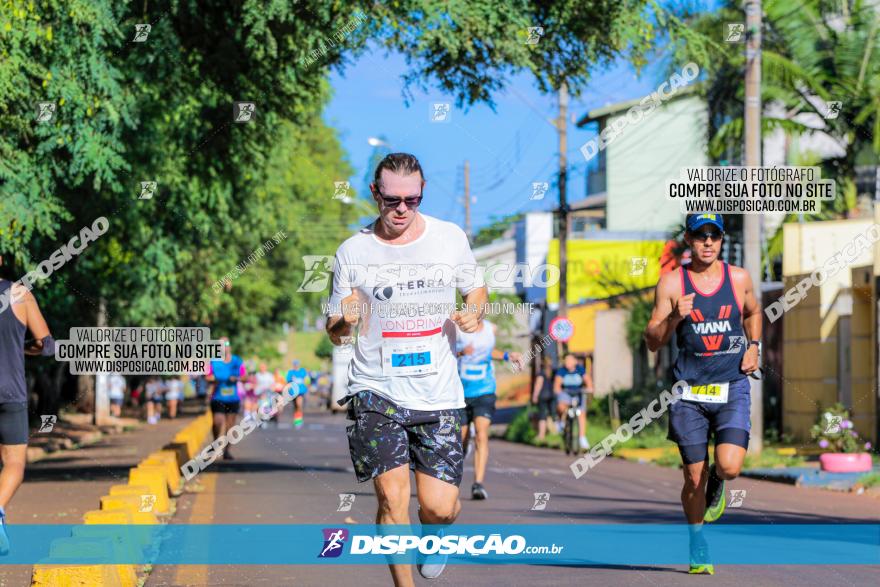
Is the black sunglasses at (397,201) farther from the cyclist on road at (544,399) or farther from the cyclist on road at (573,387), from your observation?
the cyclist on road at (544,399)

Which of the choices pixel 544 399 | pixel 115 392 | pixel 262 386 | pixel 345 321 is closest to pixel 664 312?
pixel 345 321

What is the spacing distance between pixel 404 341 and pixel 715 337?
262 cm

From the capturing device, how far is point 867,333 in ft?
80.2

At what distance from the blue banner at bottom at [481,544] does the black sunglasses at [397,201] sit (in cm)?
260

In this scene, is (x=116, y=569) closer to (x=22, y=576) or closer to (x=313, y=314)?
(x=22, y=576)

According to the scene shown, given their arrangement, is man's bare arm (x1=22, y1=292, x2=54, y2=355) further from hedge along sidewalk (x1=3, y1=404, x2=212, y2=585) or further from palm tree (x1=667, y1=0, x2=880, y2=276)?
palm tree (x1=667, y1=0, x2=880, y2=276)

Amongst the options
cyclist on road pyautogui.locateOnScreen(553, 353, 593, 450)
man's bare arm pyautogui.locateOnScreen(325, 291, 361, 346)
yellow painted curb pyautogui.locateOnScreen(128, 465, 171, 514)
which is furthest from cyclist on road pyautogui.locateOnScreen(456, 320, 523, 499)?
cyclist on road pyautogui.locateOnScreen(553, 353, 593, 450)

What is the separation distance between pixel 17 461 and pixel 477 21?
7.78 meters

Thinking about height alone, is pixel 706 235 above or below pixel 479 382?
above

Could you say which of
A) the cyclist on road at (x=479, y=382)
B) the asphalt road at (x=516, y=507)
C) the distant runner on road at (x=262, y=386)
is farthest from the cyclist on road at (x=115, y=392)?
the cyclist on road at (x=479, y=382)

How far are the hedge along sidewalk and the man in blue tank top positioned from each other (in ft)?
13.1

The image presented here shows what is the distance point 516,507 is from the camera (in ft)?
46.1

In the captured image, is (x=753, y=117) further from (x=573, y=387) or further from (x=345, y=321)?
(x=345, y=321)

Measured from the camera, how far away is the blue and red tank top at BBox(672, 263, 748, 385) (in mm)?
8711
